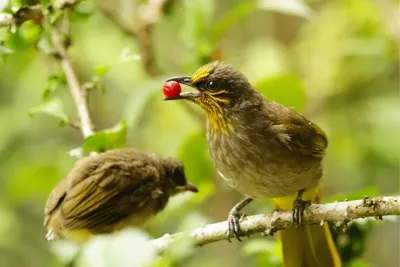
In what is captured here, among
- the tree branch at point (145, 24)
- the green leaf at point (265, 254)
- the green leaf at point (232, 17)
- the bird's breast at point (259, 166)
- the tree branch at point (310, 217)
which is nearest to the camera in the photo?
the tree branch at point (310, 217)

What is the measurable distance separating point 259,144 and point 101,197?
650mm

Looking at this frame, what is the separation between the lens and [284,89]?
3537 millimetres

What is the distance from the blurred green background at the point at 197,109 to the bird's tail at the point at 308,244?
578 millimetres

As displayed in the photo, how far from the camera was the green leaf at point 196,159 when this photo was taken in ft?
11.6

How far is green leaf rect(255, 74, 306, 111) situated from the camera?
350 centimetres

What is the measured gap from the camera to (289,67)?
5770 mm

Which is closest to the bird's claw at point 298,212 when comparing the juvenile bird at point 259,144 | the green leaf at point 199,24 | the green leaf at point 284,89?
the juvenile bird at point 259,144

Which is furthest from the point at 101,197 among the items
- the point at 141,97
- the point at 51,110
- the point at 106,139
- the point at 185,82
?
the point at 141,97

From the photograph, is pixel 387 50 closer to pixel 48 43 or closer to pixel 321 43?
pixel 321 43

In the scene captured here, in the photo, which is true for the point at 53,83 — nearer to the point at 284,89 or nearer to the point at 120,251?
the point at 284,89

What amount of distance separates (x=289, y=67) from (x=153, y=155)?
270 cm

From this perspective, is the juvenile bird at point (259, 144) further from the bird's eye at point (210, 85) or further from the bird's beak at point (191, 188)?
the bird's beak at point (191, 188)

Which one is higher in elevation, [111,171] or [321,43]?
[321,43]

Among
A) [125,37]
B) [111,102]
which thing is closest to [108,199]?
[125,37]
